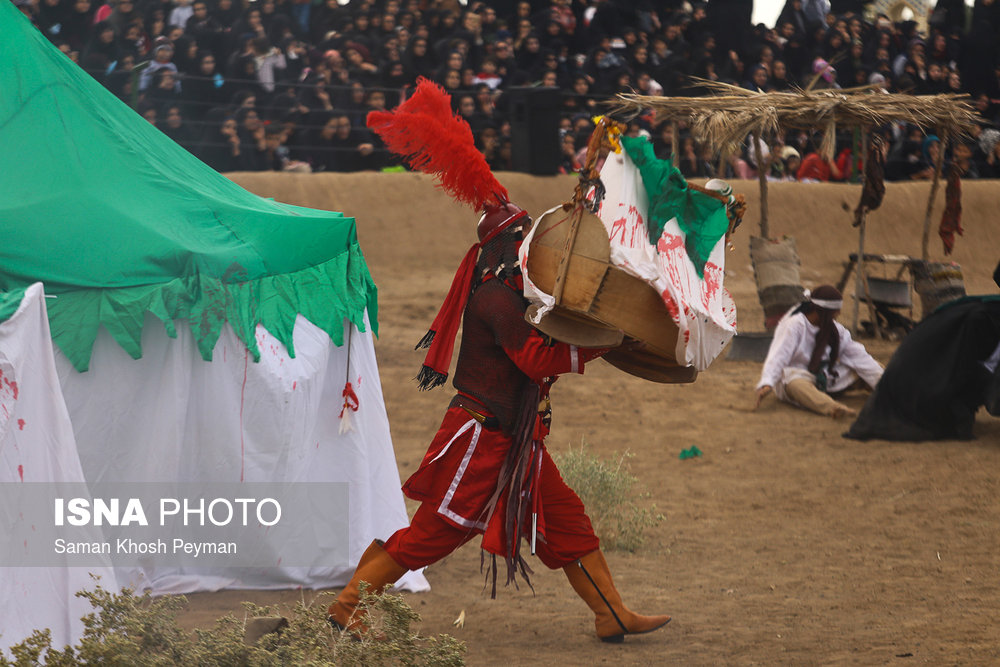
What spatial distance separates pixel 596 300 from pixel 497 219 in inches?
29.4

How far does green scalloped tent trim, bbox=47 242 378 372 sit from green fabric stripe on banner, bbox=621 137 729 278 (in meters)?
1.95

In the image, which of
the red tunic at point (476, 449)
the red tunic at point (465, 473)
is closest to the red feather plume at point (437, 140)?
the red tunic at point (476, 449)

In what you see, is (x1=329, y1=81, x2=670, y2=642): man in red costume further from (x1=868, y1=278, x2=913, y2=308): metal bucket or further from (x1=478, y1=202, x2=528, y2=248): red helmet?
(x1=868, y1=278, x2=913, y2=308): metal bucket

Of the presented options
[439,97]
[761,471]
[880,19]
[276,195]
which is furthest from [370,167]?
[439,97]

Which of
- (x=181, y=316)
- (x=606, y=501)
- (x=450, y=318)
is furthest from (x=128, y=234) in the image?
(x=606, y=501)

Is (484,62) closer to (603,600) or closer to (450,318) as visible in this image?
(450,318)

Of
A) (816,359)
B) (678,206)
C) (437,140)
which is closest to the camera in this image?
(678,206)

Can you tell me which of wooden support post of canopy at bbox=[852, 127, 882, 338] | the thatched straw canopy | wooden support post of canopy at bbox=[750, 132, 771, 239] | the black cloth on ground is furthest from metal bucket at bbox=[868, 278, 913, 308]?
the black cloth on ground

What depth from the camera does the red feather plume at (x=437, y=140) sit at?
412 centimetres

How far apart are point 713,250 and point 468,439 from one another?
120 centimetres

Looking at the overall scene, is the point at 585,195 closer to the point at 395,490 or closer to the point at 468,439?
the point at 468,439

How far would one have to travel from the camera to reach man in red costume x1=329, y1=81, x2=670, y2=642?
418cm

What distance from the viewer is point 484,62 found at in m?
14.2

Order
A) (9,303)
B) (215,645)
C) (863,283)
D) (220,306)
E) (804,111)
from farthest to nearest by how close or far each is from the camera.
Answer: (863,283)
(804,111)
(220,306)
(9,303)
(215,645)
